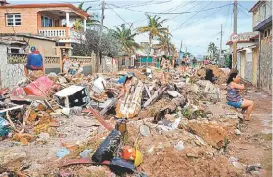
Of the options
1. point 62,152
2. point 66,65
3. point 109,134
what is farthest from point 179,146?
point 66,65

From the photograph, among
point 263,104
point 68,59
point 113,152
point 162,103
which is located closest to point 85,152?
point 113,152

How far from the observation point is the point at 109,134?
16.7 feet

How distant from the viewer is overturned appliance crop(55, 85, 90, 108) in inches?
353

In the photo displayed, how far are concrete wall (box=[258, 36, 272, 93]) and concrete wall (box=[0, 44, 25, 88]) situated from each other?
11590 millimetres

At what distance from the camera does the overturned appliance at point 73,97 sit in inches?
353

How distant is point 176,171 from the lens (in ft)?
15.9

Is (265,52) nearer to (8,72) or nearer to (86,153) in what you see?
(8,72)

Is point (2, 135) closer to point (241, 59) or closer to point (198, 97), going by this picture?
point (198, 97)

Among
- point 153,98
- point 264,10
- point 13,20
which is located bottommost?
point 153,98

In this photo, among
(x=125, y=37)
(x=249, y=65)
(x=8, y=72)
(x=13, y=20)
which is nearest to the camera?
(x=8, y=72)

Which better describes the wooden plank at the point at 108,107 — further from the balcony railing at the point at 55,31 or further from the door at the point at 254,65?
the balcony railing at the point at 55,31

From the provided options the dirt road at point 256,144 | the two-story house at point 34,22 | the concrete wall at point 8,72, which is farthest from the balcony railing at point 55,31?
the dirt road at point 256,144

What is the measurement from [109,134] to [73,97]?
4237 millimetres

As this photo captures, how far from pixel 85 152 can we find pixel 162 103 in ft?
15.7
